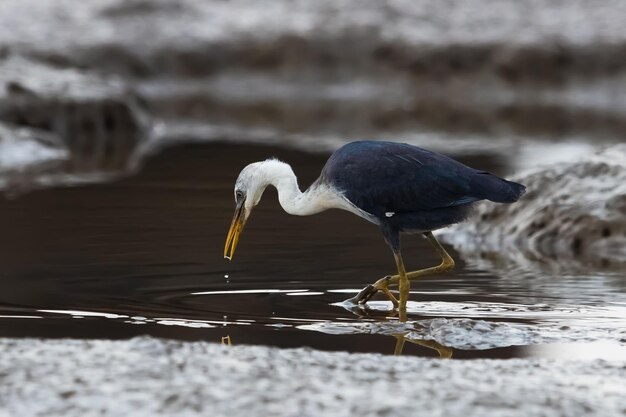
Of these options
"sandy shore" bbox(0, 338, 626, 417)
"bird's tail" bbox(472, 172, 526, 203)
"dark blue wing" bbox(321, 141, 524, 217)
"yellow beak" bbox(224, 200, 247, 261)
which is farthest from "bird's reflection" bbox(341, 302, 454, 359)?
"yellow beak" bbox(224, 200, 247, 261)

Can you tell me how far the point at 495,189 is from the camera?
8102 millimetres

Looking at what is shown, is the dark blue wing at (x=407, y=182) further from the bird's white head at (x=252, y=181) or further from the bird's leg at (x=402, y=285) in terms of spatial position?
the bird's white head at (x=252, y=181)

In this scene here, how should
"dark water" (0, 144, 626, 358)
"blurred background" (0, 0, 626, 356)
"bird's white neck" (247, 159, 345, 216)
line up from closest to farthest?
"dark water" (0, 144, 626, 358), "blurred background" (0, 0, 626, 356), "bird's white neck" (247, 159, 345, 216)

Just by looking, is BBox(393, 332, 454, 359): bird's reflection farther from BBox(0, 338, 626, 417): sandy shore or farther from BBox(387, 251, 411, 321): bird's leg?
BBox(387, 251, 411, 321): bird's leg

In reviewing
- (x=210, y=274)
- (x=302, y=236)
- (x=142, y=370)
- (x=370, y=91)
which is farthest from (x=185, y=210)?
(x=370, y=91)

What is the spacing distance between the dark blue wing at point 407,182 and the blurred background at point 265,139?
65cm

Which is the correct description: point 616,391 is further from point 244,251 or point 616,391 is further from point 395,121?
Answer: point 395,121

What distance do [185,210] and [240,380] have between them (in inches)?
277

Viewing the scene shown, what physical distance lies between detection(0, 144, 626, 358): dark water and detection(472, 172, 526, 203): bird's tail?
646 millimetres

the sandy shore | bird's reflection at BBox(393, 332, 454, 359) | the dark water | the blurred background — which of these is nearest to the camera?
the sandy shore

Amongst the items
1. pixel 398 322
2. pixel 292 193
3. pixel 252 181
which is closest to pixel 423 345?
pixel 398 322

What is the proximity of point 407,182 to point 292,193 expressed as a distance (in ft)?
3.26

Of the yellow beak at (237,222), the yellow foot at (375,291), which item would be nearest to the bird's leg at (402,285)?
the yellow foot at (375,291)

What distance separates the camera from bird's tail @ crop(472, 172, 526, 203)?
807 cm
